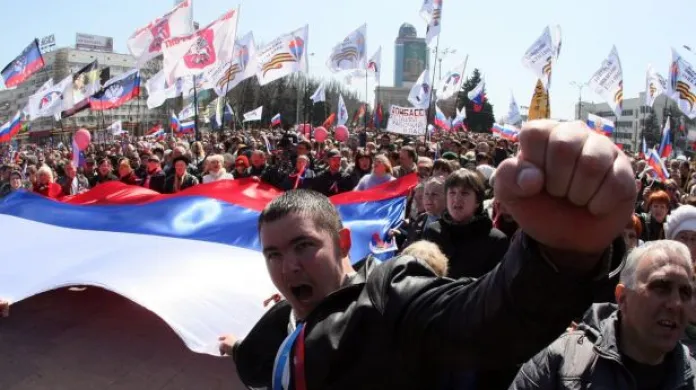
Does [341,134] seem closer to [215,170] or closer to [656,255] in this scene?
[215,170]

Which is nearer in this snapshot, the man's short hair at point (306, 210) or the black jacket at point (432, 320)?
the black jacket at point (432, 320)

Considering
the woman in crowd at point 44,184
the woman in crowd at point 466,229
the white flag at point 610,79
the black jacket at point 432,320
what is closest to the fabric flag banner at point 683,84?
the white flag at point 610,79

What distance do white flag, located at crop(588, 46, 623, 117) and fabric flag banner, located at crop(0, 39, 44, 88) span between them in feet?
47.7

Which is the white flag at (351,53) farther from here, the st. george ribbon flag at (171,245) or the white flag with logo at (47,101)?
the st. george ribbon flag at (171,245)

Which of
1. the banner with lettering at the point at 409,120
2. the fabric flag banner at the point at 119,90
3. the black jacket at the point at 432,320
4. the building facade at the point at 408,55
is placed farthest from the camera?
the building facade at the point at 408,55

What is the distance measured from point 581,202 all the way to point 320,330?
73cm

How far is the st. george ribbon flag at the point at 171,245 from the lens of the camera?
4266mm

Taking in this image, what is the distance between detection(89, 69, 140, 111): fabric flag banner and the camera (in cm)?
1836

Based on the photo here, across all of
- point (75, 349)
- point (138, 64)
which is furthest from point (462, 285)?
point (138, 64)

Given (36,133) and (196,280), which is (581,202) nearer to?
(196,280)

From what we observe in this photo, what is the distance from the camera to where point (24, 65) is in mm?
16859

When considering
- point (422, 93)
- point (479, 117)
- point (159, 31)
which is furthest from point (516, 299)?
point (479, 117)

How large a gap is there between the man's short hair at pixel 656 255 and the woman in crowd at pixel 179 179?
21.2 ft

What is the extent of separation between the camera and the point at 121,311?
5262 mm
